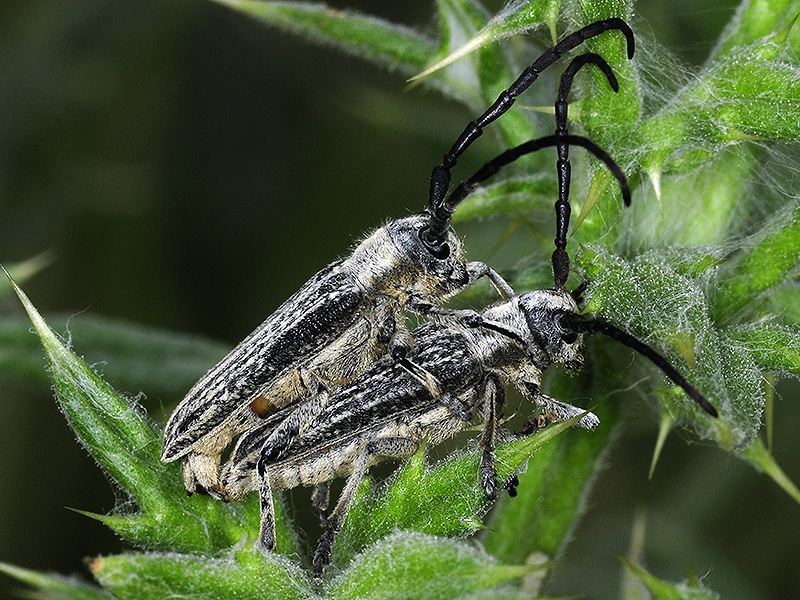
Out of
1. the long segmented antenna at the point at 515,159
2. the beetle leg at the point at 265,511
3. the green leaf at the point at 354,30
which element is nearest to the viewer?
the beetle leg at the point at 265,511

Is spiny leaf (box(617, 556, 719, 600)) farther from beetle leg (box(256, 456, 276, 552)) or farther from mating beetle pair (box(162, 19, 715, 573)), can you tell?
beetle leg (box(256, 456, 276, 552))

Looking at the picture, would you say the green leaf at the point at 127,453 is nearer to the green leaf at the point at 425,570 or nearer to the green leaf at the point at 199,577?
the green leaf at the point at 199,577

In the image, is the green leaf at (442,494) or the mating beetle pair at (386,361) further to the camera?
the mating beetle pair at (386,361)

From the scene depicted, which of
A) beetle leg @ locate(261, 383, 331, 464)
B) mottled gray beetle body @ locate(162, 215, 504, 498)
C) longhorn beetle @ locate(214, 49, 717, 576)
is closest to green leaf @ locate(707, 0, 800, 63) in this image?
longhorn beetle @ locate(214, 49, 717, 576)

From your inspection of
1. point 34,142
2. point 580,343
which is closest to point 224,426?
point 580,343

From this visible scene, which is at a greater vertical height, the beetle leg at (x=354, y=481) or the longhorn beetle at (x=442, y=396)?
the longhorn beetle at (x=442, y=396)

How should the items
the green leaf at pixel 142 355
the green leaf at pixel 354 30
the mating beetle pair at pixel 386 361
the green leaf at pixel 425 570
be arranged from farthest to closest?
the green leaf at pixel 142 355 → the green leaf at pixel 354 30 → the mating beetle pair at pixel 386 361 → the green leaf at pixel 425 570

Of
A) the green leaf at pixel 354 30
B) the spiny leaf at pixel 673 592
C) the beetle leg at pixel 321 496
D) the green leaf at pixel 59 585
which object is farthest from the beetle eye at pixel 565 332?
the green leaf at pixel 59 585

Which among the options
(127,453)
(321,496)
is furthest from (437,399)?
(127,453)
